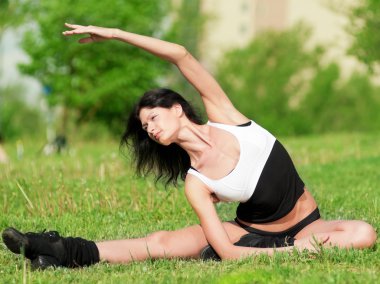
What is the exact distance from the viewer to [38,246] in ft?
17.7

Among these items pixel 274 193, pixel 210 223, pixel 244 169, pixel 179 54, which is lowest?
pixel 210 223

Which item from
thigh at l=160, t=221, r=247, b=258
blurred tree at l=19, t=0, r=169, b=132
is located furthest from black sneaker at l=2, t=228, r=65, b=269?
blurred tree at l=19, t=0, r=169, b=132

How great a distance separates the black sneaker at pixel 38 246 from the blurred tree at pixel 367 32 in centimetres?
1804

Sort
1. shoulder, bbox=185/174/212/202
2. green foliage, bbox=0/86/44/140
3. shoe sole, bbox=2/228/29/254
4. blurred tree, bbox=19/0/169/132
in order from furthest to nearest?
green foliage, bbox=0/86/44/140, blurred tree, bbox=19/0/169/132, shoulder, bbox=185/174/212/202, shoe sole, bbox=2/228/29/254

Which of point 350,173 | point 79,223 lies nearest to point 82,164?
point 350,173

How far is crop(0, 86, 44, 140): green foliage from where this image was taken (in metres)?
32.4

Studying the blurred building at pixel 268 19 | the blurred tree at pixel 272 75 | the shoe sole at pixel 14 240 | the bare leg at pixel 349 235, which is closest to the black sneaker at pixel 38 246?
the shoe sole at pixel 14 240

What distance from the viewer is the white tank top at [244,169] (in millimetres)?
5734

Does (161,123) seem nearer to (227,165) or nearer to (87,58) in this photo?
(227,165)

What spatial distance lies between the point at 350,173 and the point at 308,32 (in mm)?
31705

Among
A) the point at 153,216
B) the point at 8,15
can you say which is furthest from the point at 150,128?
the point at 8,15

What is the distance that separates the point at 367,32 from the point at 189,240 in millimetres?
18042

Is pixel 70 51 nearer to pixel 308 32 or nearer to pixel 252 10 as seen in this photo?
pixel 308 32

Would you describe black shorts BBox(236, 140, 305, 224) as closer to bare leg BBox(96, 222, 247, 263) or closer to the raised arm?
bare leg BBox(96, 222, 247, 263)
